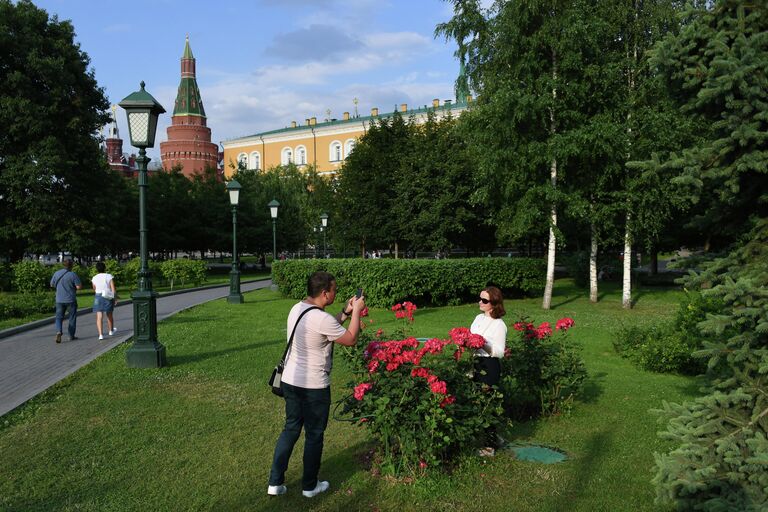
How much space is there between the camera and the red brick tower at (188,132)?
292ft

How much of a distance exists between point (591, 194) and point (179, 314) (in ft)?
44.1

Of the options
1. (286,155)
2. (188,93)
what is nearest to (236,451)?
(286,155)

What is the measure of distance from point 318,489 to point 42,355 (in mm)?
8157

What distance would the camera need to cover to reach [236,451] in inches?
204

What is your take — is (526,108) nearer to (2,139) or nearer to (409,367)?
(409,367)

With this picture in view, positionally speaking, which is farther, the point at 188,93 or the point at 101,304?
the point at 188,93

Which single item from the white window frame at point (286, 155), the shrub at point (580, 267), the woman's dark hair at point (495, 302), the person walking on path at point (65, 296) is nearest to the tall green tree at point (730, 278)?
the woman's dark hair at point (495, 302)

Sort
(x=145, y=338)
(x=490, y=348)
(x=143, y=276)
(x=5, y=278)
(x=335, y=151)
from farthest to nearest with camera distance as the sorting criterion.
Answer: (x=335, y=151) < (x=5, y=278) < (x=143, y=276) < (x=145, y=338) < (x=490, y=348)

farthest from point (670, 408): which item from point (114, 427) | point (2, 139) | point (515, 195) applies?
point (2, 139)

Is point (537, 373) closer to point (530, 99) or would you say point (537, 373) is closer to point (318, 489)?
point (318, 489)

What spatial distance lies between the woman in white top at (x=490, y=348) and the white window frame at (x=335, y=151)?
234 feet

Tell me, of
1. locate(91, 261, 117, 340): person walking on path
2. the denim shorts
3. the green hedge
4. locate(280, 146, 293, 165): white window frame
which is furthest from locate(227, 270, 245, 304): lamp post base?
locate(280, 146, 293, 165): white window frame

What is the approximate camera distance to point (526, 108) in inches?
637

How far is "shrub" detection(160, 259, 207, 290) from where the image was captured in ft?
84.4
